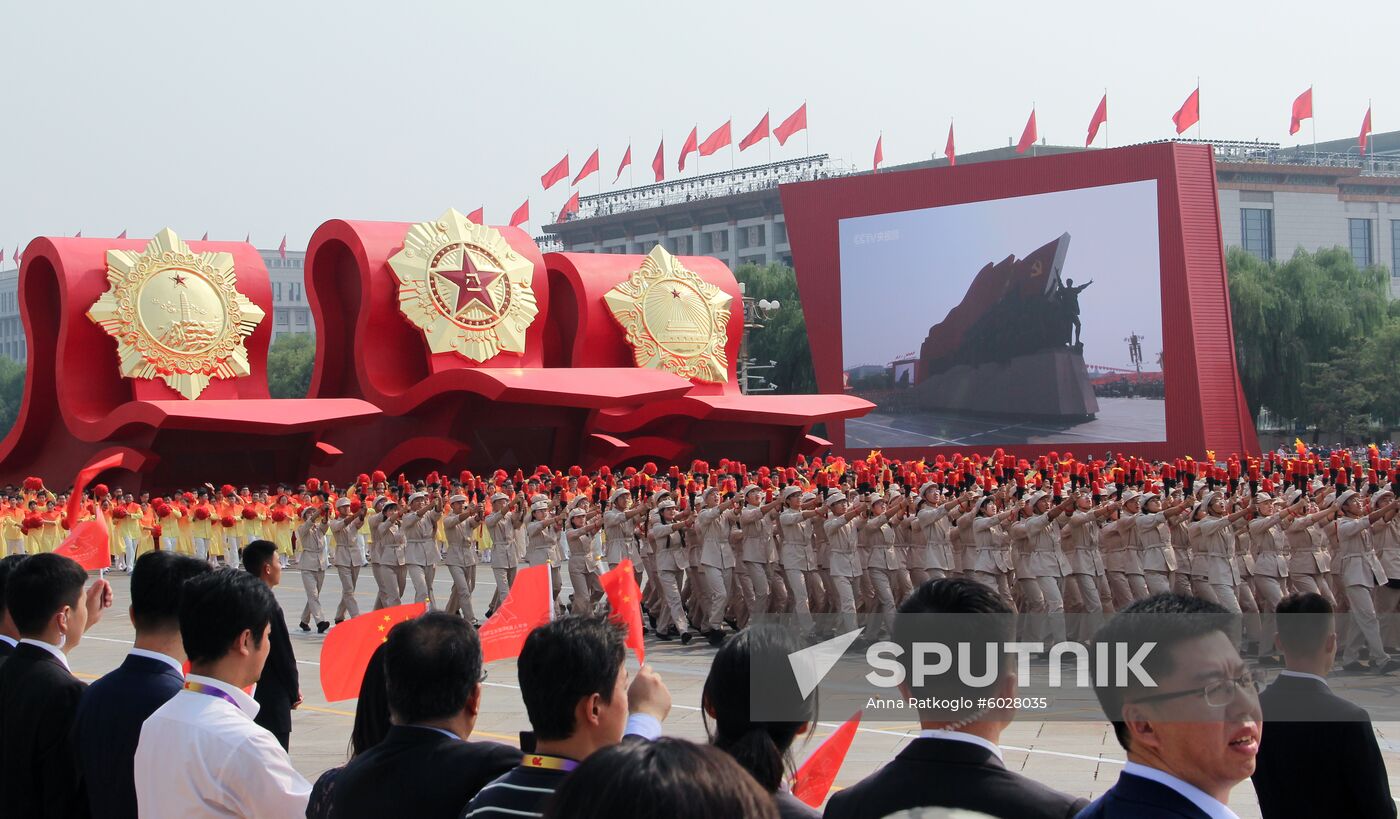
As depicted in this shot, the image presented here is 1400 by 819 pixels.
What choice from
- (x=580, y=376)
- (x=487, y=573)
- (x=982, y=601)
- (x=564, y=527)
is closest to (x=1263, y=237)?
(x=580, y=376)

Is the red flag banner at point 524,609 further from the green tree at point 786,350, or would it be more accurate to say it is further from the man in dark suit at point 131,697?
the green tree at point 786,350

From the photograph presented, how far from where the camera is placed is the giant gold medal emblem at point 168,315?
27438 millimetres

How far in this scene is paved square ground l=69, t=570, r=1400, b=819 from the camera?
7.11m

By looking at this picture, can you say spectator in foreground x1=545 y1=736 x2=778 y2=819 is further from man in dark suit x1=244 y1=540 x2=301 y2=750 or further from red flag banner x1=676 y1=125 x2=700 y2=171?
red flag banner x1=676 y1=125 x2=700 y2=171

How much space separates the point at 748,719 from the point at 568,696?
39 centimetres

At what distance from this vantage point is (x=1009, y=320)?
31031 mm

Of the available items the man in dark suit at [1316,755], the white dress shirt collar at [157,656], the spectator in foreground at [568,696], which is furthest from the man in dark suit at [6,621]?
the man in dark suit at [1316,755]

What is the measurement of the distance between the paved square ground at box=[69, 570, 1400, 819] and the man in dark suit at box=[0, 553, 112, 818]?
1926mm

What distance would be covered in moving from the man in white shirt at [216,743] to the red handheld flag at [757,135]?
144ft

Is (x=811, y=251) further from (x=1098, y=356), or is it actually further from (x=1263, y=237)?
(x=1263, y=237)

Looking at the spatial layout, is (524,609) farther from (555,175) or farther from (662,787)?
(555,175)

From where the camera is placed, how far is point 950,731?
2.80 meters

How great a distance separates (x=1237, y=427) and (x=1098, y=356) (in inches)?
122

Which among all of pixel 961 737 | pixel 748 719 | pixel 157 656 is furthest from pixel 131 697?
pixel 961 737
